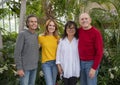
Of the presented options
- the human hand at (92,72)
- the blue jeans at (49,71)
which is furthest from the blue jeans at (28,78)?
the human hand at (92,72)

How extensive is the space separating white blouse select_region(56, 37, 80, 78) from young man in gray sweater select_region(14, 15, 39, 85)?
42 cm

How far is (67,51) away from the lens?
4.78 meters

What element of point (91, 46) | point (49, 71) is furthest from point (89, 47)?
point (49, 71)

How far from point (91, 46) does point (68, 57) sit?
0.45 metres

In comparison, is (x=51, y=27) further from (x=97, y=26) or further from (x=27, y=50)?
(x=97, y=26)

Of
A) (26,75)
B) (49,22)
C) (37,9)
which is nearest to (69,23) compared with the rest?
(49,22)

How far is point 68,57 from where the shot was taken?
480 centimetres

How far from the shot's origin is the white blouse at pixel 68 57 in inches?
189

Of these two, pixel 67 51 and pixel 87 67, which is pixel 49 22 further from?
pixel 87 67

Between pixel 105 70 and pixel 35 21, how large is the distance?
254 centimetres

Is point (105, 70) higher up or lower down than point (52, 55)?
lower down

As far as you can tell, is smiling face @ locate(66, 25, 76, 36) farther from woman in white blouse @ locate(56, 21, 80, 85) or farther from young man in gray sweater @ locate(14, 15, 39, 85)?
young man in gray sweater @ locate(14, 15, 39, 85)

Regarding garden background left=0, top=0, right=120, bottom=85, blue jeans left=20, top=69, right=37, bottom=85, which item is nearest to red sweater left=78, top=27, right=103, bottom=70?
blue jeans left=20, top=69, right=37, bottom=85

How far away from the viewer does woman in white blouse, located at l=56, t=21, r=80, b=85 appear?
189 inches
